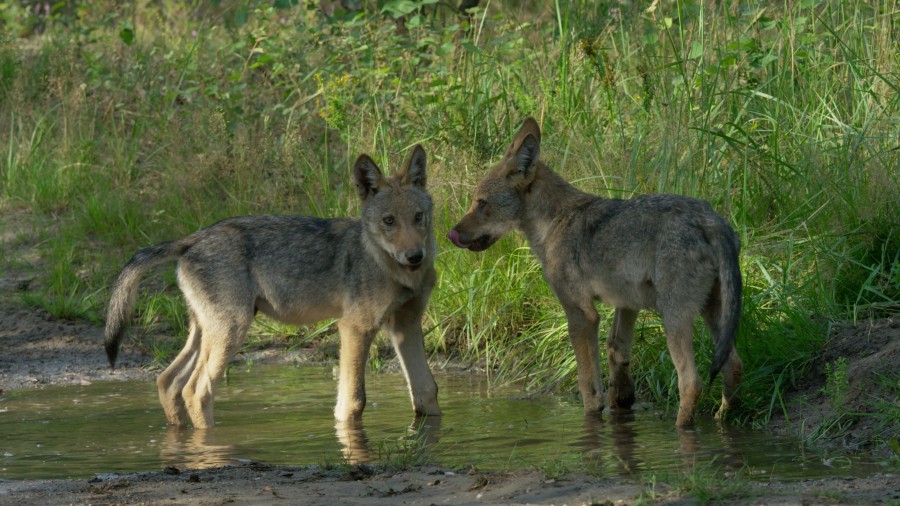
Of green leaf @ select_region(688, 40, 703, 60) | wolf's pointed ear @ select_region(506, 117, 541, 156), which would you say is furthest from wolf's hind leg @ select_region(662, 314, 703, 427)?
green leaf @ select_region(688, 40, 703, 60)

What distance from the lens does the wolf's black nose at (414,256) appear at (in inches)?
272

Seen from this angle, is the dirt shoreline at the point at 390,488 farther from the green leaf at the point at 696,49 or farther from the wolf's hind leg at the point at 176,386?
the green leaf at the point at 696,49

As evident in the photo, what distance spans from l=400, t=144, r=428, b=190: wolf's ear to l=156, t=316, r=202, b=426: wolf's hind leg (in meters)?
1.72

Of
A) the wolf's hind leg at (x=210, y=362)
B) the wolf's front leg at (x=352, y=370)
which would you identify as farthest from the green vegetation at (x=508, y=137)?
the wolf's hind leg at (x=210, y=362)

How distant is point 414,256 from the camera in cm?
692

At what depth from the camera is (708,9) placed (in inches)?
378

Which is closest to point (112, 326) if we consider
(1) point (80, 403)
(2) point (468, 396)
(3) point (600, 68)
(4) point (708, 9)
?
(1) point (80, 403)

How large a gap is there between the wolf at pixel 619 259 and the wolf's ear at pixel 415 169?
0.43m

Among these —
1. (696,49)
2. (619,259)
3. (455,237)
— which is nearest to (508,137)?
(696,49)

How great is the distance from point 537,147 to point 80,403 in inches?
143

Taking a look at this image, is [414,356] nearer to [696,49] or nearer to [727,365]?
[727,365]

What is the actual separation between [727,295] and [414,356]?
2.25 metres

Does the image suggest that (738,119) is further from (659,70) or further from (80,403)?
(80,403)

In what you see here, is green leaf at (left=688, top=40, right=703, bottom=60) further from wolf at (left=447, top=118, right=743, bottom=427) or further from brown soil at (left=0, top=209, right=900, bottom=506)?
brown soil at (left=0, top=209, right=900, bottom=506)
